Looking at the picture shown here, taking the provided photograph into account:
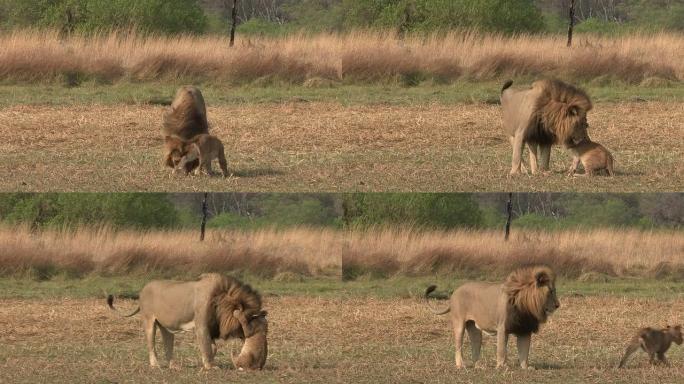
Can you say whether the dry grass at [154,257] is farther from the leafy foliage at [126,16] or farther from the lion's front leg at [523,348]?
the lion's front leg at [523,348]

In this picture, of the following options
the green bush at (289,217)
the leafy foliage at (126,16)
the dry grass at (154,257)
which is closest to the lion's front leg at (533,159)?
the dry grass at (154,257)

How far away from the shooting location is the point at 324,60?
80.8ft

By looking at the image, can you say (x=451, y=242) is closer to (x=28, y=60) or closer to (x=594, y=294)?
(x=594, y=294)

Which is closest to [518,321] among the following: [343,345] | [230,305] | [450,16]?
[230,305]

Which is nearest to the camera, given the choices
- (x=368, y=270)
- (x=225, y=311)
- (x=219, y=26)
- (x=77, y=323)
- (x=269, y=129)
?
(x=225, y=311)

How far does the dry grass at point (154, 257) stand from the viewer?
23.2 meters

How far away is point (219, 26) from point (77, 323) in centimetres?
2104

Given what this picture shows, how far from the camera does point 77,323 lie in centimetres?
1720

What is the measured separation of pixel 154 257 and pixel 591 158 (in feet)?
30.2

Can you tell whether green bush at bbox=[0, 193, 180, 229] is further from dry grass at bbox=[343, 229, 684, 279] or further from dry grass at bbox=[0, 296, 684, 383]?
dry grass at bbox=[0, 296, 684, 383]

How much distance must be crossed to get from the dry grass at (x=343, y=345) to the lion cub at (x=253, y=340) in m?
0.15

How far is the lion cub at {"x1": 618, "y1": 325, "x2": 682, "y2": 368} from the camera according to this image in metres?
13.7

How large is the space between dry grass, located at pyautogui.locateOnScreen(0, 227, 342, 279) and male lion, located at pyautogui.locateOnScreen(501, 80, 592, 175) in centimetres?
797

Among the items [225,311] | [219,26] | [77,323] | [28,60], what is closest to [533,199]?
[219,26]
